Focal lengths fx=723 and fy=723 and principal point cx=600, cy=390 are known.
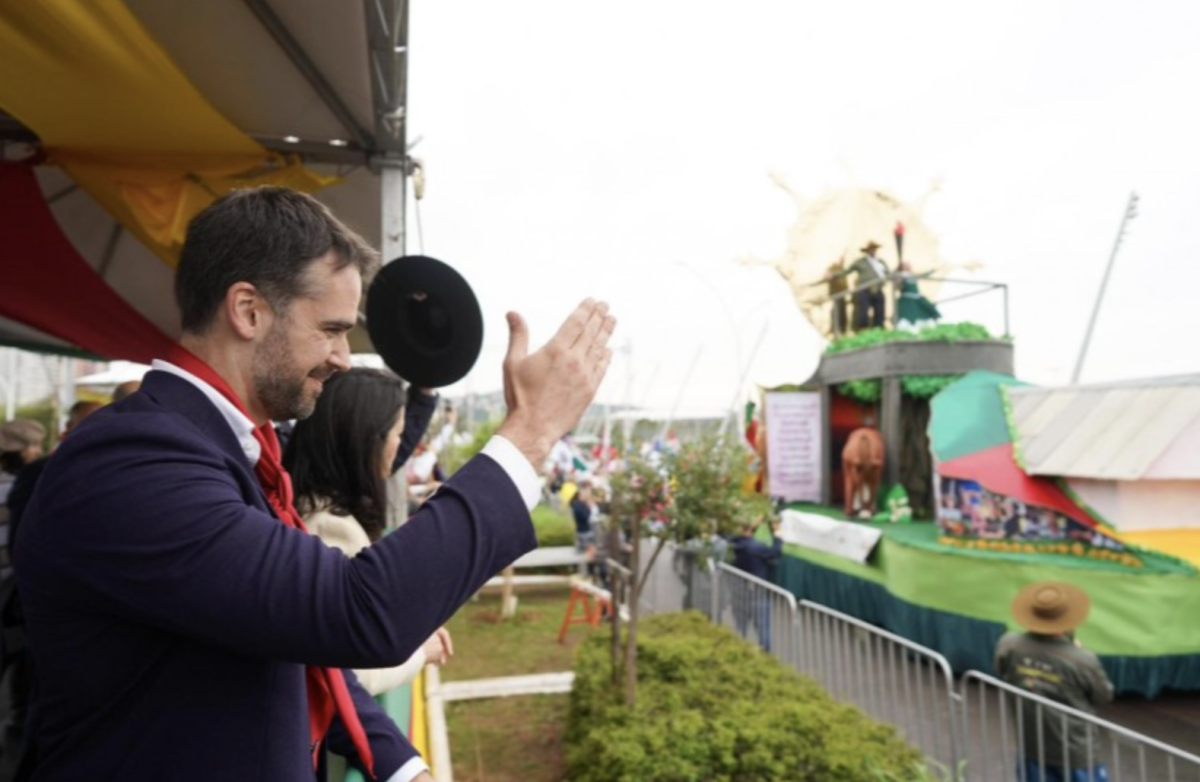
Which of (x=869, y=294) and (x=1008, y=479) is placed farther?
(x=869, y=294)

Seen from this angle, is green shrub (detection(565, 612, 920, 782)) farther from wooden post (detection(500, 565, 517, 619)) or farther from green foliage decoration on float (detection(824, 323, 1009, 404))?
green foliage decoration on float (detection(824, 323, 1009, 404))

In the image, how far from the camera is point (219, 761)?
964mm

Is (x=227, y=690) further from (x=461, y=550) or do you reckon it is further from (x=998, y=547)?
(x=998, y=547)

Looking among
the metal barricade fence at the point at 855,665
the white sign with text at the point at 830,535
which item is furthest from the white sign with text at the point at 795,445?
the metal barricade fence at the point at 855,665

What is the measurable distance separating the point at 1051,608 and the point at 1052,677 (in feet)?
1.26

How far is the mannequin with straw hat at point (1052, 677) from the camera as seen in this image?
12.4 feet

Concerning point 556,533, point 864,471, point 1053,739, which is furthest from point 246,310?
point 556,533

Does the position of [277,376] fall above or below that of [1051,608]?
above

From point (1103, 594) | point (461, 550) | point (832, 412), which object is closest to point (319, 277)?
point (461, 550)

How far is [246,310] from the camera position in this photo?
3.58 ft

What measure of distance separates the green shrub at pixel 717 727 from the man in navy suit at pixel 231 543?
3.12 m

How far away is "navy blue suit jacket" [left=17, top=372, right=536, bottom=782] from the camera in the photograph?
2.84ft

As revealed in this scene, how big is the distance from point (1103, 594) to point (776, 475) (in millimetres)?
5453

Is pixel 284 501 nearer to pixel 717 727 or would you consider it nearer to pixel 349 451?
pixel 349 451
